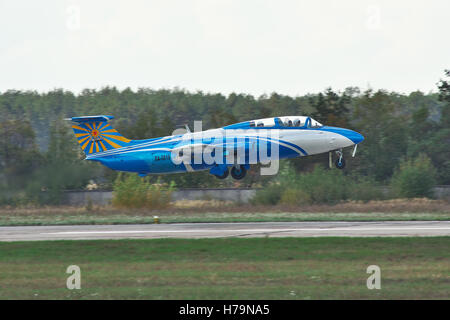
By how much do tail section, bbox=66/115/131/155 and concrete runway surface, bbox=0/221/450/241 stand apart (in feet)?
31.1

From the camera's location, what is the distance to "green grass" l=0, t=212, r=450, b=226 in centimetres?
3266

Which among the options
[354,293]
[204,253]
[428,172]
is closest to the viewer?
[354,293]

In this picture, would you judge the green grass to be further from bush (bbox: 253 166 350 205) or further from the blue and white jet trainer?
bush (bbox: 253 166 350 205)

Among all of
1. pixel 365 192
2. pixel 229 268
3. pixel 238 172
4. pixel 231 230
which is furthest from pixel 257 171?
pixel 229 268

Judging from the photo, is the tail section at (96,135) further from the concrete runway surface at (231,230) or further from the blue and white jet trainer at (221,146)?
the concrete runway surface at (231,230)

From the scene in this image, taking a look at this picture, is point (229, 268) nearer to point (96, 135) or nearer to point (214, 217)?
point (214, 217)

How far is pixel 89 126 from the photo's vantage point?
4131 cm

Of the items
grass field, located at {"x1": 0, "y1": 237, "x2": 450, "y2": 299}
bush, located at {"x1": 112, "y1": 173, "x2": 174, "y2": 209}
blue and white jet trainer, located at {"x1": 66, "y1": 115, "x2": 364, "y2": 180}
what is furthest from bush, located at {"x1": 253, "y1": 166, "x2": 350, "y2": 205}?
grass field, located at {"x1": 0, "y1": 237, "x2": 450, "y2": 299}

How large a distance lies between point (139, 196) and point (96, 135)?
4928mm

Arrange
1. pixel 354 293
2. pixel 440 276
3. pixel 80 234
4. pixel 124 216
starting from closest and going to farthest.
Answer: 1. pixel 354 293
2. pixel 440 276
3. pixel 80 234
4. pixel 124 216


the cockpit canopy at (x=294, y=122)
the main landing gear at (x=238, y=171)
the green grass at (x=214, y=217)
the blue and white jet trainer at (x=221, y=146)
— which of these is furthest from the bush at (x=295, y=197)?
the cockpit canopy at (x=294, y=122)

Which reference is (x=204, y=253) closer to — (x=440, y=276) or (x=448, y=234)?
(x=440, y=276)
